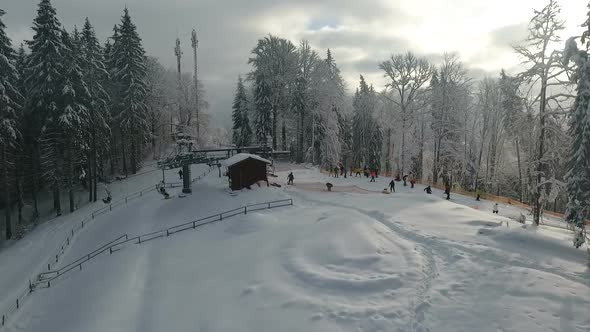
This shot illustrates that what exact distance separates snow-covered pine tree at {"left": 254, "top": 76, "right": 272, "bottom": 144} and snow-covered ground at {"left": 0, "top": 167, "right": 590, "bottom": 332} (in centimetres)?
3335

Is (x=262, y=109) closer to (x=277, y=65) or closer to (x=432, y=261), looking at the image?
(x=277, y=65)

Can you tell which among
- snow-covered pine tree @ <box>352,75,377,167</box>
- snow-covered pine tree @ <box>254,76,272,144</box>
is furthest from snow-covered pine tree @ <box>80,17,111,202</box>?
snow-covered pine tree @ <box>352,75,377,167</box>

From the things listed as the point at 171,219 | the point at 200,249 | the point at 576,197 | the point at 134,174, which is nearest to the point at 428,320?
the point at 576,197

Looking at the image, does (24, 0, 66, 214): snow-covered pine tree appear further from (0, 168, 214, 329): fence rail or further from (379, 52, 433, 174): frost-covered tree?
(379, 52, 433, 174): frost-covered tree

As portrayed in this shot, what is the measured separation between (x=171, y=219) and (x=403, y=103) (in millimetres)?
30289

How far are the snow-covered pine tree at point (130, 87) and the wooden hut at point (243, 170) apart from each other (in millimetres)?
20974

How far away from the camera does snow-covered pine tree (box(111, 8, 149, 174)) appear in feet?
151

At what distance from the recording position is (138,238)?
2445 cm

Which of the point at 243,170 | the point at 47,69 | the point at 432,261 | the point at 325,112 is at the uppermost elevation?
the point at 47,69

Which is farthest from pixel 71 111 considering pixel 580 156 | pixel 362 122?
pixel 362 122

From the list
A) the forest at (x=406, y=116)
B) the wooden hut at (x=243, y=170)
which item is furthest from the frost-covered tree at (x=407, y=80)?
the wooden hut at (x=243, y=170)

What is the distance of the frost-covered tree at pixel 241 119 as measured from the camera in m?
64.3

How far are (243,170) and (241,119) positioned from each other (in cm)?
3408

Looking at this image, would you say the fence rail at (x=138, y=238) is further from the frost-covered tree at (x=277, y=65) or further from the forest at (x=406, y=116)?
the frost-covered tree at (x=277, y=65)
